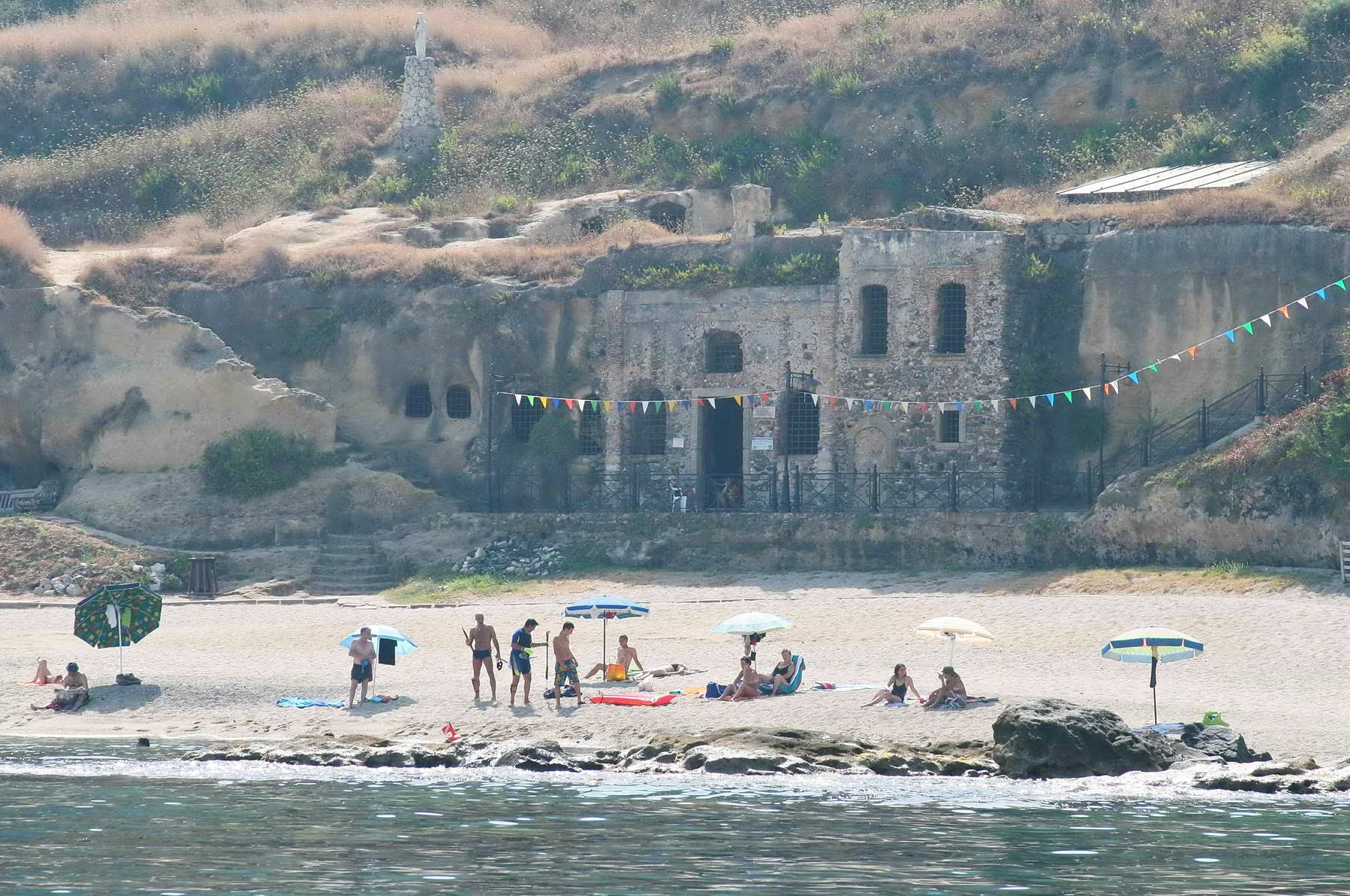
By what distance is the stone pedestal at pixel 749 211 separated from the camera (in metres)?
40.8

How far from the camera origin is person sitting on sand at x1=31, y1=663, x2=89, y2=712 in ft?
92.5

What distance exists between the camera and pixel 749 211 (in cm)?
4128

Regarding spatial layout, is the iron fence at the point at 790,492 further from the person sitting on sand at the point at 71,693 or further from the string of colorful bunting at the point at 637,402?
the person sitting on sand at the point at 71,693

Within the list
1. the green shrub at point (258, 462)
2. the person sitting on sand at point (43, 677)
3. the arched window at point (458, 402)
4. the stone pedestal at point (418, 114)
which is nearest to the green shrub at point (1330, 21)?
the arched window at point (458, 402)

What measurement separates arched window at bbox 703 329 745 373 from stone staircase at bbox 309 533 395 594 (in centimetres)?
725

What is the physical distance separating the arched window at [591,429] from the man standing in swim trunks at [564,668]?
46.2ft

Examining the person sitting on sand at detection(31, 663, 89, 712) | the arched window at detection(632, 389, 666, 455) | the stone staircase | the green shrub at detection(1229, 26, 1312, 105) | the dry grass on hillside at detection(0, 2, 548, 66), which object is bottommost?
the person sitting on sand at detection(31, 663, 89, 712)

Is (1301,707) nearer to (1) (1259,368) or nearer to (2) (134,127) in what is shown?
(1) (1259,368)

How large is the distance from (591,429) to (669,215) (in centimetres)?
844

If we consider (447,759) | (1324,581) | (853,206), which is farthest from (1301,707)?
(853,206)

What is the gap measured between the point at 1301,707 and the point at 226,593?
805 inches

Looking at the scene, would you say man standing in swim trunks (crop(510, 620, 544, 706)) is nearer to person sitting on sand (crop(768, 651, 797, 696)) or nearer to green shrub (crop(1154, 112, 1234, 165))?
person sitting on sand (crop(768, 651, 797, 696))

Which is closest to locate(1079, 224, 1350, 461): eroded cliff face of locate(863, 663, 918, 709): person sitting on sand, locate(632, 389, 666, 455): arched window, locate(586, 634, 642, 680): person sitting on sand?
locate(632, 389, 666, 455): arched window

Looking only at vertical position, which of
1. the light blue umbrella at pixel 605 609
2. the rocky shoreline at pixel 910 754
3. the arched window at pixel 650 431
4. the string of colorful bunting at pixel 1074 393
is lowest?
the rocky shoreline at pixel 910 754
